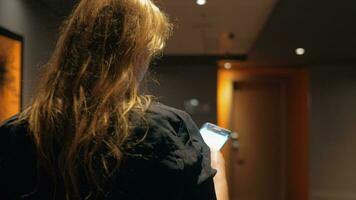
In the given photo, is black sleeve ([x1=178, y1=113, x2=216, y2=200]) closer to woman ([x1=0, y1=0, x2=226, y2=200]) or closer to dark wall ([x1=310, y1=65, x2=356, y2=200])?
woman ([x1=0, y1=0, x2=226, y2=200])

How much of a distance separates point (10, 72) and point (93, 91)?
1.33 m

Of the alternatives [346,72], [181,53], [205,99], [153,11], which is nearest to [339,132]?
[346,72]

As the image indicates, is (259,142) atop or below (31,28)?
below

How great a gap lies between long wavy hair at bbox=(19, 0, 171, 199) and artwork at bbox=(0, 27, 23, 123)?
1184 mm

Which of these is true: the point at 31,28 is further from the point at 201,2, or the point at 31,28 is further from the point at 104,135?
the point at 104,135

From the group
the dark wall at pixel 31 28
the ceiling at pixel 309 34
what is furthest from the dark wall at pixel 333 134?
the dark wall at pixel 31 28

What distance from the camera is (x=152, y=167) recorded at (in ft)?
2.00

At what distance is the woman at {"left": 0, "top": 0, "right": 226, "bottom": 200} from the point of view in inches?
24.0

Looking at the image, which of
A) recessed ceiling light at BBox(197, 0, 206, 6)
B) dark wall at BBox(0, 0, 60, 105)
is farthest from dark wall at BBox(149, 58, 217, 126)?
dark wall at BBox(0, 0, 60, 105)

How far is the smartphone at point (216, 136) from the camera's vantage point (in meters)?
0.83

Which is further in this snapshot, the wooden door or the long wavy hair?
the wooden door

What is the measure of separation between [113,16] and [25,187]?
0.90ft

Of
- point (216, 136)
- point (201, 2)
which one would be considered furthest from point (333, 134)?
point (216, 136)

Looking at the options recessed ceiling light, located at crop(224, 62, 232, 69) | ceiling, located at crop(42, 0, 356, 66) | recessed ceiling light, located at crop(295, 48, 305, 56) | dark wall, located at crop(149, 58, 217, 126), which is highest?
ceiling, located at crop(42, 0, 356, 66)
